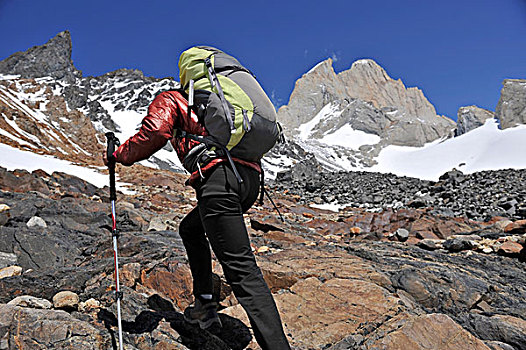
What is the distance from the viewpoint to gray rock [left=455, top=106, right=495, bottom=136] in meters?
86.7

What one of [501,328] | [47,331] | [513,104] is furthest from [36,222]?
[513,104]

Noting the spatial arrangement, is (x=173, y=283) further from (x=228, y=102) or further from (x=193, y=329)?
(x=228, y=102)

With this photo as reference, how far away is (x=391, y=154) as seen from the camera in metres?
107

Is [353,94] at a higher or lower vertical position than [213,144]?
higher

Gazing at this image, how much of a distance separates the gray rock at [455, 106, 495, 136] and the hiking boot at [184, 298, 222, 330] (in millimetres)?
99835

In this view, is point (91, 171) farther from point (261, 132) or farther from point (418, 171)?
point (418, 171)

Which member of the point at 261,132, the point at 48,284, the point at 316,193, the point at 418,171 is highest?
the point at 418,171

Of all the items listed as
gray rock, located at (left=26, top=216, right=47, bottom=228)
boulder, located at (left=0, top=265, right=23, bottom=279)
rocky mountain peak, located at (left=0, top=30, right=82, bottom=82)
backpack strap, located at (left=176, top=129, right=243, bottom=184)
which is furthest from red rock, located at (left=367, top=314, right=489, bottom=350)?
rocky mountain peak, located at (left=0, top=30, right=82, bottom=82)

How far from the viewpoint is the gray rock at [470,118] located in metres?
86.7

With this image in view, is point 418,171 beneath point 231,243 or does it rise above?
above

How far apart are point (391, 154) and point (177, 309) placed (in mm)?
111900

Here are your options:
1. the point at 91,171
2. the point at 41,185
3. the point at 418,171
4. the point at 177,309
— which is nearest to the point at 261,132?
the point at 177,309

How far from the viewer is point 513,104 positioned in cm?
7069

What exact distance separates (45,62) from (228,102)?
157921 mm
